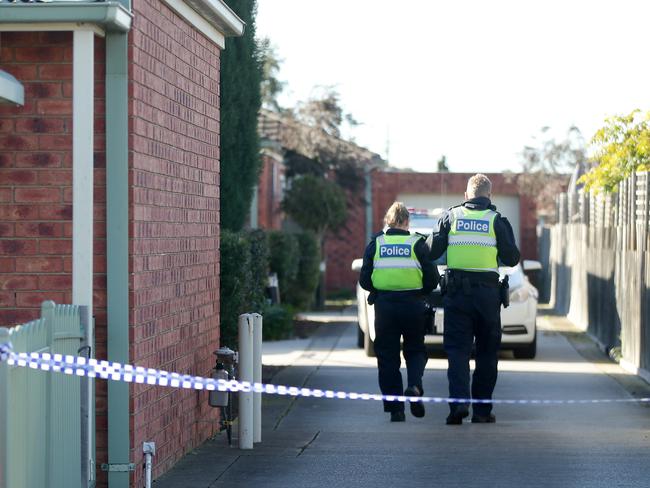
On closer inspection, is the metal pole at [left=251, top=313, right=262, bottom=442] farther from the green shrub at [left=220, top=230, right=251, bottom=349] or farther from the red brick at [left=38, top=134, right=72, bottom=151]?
the green shrub at [left=220, top=230, right=251, bottom=349]

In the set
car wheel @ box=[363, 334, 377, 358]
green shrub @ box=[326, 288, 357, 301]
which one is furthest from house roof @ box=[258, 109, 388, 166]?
car wheel @ box=[363, 334, 377, 358]

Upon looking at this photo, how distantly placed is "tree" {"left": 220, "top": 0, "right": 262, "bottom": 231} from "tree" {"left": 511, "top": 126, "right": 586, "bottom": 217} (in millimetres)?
21029

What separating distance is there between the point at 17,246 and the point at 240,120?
33.2 feet

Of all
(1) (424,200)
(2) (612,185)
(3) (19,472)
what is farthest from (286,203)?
(3) (19,472)

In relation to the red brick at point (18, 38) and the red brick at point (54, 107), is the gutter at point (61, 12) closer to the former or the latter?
the red brick at point (18, 38)

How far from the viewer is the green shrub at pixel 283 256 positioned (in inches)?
897

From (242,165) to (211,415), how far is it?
765cm

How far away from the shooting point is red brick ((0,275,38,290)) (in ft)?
24.4

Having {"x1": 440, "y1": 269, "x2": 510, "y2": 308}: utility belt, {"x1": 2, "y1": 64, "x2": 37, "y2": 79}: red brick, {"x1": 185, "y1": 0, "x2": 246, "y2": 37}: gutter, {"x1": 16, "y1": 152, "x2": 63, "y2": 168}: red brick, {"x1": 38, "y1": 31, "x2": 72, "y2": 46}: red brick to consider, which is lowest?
{"x1": 440, "y1": 269, "x2": 510, "y2": 308}: utility belt

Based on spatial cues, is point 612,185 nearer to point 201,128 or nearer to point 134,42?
point 201,128

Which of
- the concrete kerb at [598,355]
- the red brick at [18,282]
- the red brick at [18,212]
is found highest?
the red brick at [18,212]

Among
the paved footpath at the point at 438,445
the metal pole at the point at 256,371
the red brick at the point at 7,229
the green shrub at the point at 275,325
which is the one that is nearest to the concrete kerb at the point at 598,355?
the paved footpath at the point at 438,445

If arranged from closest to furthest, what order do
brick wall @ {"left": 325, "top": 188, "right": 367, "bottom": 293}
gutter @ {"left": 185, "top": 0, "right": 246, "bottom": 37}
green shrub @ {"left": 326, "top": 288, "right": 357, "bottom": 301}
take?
1. gutter @ {"left": 185, "top": 0, "right": 246, "bottom": 37}
2. green shrub @ {"left": 326, "top": 288, "right": 357, "bottom": 301}
3. brick wall @ {"left": 325, "top": 188, "right": 367, "bottom": 293}

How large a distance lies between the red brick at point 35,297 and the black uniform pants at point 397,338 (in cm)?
400
